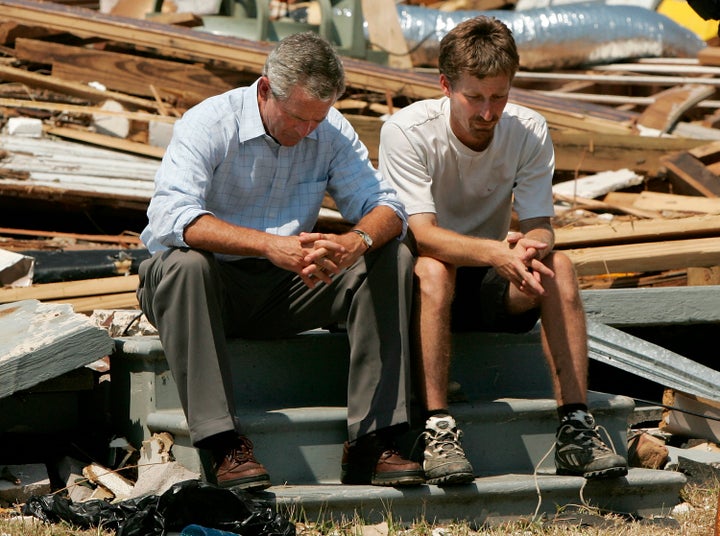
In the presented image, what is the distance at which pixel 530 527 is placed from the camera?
386 centimetres

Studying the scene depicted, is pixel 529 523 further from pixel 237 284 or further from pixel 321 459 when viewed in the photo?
pixel 237 284

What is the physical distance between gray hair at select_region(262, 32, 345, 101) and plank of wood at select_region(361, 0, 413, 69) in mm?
6152

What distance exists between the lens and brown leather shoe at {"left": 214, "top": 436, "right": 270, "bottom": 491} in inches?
141

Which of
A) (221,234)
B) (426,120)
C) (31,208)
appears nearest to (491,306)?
(426,120)

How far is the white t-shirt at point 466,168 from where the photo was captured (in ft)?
13.8

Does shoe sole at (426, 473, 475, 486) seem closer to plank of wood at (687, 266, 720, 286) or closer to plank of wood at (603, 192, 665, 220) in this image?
plank of wood at (687, 266, 720, 286)

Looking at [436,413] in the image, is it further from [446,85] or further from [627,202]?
[627,202]

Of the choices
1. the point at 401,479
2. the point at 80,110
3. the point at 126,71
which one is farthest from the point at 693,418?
the point at 126,71

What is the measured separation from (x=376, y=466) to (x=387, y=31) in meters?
6.98

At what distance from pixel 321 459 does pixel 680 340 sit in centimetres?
280

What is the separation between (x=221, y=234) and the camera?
12.2ft

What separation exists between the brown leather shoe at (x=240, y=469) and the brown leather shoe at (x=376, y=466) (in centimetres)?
34

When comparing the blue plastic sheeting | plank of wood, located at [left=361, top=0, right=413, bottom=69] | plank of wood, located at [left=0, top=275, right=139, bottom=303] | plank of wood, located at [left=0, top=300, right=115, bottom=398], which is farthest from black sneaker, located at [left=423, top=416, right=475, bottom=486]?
the blue plastic sheeting

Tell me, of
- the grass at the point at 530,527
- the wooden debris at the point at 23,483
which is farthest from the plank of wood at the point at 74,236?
the grass at the point at 530,527
